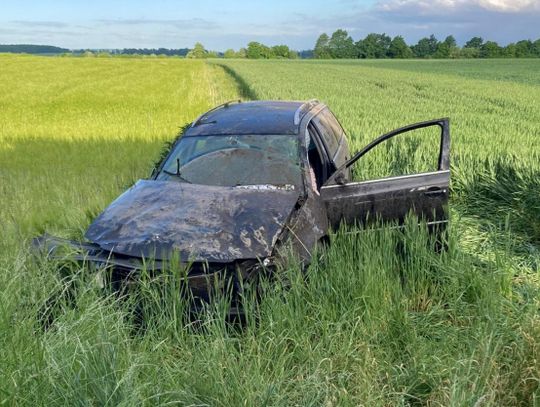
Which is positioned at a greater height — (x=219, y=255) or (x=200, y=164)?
(x=200, y=164)

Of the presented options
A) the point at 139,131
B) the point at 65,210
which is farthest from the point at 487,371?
the point at 139,131

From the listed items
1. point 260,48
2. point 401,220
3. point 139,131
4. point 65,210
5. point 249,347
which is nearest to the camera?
point 249,347

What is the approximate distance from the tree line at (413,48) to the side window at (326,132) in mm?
108832

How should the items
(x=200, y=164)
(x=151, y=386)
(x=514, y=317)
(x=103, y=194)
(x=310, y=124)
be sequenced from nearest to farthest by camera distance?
(x=151, y=386), (x=514, y=317), (x=200, y=164), (x=310, y=124), (x=103, y=194)

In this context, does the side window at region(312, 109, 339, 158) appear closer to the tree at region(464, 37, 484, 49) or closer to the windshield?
the windshield

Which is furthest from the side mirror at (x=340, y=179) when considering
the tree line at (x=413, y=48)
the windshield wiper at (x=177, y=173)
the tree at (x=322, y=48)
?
the tree at (x=322, y=48)

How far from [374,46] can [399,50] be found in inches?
293

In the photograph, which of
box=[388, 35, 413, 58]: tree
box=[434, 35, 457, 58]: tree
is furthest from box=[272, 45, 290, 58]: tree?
box=[434, 35, 457, 58]: tree

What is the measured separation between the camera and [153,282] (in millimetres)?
3312

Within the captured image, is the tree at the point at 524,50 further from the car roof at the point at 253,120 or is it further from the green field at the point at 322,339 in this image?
the green field at the point at 322,339

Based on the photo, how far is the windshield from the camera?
15.3ft

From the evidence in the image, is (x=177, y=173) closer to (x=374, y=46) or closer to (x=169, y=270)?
(x=169, y=270)

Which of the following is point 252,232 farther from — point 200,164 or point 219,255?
point 200,164

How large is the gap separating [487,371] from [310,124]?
3291 millimetres
